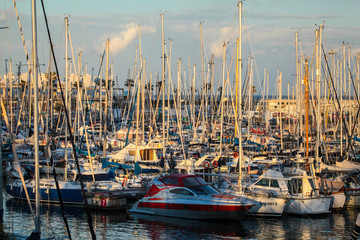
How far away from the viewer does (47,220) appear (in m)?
28.2

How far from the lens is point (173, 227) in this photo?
87.3ft

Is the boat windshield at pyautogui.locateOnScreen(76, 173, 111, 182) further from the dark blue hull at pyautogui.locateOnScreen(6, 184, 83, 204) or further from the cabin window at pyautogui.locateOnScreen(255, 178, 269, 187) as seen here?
the cabin window at pyautogui.locateOnScreen(255, 178, 269, 187)

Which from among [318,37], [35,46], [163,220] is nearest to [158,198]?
[163,220]

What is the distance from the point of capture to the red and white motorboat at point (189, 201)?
26.9 m

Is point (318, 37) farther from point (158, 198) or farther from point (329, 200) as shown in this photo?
point (158, 198)

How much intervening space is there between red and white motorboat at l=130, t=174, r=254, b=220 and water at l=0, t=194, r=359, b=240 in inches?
17.5

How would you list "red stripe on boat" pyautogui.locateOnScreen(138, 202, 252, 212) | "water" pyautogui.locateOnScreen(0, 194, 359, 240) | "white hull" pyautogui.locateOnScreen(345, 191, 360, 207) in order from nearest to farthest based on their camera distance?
1. "water" pyautogui.locateOnScreen(0, 194, 359, 240)
2. "red stripe on boat" pyautogui.locateOnScreen(138, 202, 252, 212)
3. "white hull" pyautogui.locateOnScreen(345, 191, 360, 207)

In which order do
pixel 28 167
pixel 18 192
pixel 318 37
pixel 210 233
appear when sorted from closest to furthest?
1. pixel 210 233
2. pixel 18 192
3. pixel 318 37
4. pixel 28 167

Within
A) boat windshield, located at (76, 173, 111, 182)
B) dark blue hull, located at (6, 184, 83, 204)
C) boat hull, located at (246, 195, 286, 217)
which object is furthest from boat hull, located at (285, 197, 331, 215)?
dark blue hull, located at (6, 184, 83, 204)

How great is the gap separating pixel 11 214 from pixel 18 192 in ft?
14.5

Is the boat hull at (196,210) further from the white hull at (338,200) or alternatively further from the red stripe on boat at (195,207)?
the white hull at (338,200)

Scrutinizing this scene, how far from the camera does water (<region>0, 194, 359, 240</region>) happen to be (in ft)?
81.9

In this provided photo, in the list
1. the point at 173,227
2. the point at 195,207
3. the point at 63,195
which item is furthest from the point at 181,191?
the point at 63,195

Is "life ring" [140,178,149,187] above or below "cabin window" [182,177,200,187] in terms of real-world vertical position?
below
